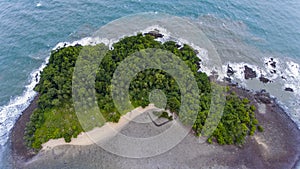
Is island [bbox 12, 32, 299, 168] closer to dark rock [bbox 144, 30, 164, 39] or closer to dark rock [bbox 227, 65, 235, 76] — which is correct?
dark rock [bbox 227, 65, 235, 76]

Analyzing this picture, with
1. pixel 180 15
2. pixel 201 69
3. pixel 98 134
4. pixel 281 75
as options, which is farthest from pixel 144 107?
pixel 180 15

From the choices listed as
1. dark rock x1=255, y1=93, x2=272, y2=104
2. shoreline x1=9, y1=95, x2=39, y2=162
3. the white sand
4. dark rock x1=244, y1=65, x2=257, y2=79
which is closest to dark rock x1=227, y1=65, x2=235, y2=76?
dark rock x1=244, y1=65, x2=257, y2=79

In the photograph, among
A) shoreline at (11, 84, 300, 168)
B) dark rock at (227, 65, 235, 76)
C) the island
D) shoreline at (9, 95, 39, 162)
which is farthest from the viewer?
dark rock at (227, 65, 235, 76)

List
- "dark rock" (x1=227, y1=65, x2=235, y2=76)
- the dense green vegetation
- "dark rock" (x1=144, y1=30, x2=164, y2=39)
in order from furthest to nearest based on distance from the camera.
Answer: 1. "dark rock" (x1=144, y1=30, x2=164, y2=39)
2. "dark rock" (x1=227, y1=65, x2=235, y2=76)
3. the dense green vegetation

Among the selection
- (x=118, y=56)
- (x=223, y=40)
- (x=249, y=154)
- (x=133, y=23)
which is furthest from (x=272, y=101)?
(x=133, y=23)

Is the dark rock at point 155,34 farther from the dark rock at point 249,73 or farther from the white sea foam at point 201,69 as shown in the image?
the dark rock at point 249,73

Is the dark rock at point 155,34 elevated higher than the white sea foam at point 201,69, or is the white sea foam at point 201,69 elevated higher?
the dark rock at point 155,34

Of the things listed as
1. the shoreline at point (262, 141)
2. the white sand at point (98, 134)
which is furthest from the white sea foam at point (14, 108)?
the white sand at point (98, 134)
